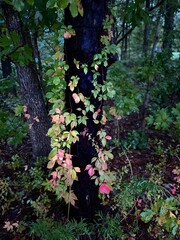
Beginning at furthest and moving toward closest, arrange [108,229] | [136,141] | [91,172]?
[136,141] < [108,229] < [91,172]

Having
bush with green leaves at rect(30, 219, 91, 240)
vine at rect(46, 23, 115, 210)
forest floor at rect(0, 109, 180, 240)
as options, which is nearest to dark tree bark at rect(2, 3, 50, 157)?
forest floor at rect(0, 109, 180, 240)

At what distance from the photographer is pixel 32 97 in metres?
2.51

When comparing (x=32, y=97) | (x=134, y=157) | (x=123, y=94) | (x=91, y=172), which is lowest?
(x=134, y=157)

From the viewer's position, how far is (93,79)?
1.51m

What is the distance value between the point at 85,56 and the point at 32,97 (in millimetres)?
1255

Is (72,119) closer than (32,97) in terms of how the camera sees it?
Yes

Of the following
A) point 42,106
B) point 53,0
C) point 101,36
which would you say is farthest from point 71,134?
point 42,106

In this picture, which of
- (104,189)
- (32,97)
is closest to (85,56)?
(104,189)

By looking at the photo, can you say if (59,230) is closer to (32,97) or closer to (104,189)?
(104,189)

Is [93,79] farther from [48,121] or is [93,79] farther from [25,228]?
[25,228]

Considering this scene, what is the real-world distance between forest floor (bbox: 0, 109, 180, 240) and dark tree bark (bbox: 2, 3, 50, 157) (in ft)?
1.26

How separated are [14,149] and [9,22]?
1.90 m

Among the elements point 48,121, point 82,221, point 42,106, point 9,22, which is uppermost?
point 9,22

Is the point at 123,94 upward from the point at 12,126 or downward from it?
upward
